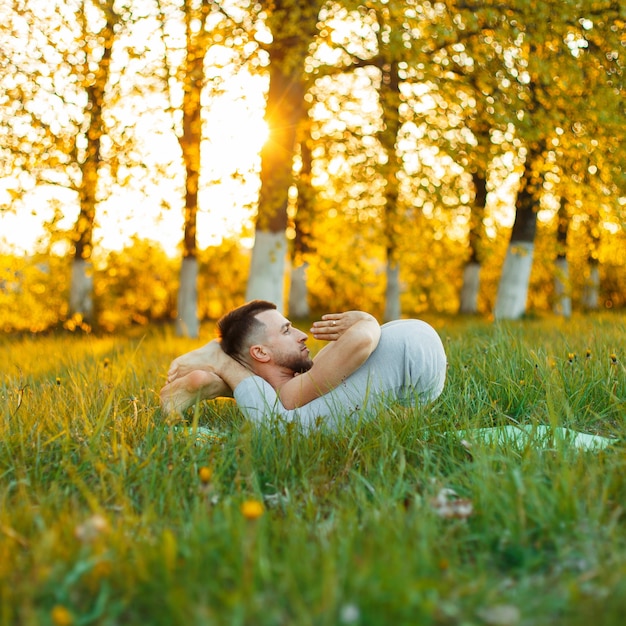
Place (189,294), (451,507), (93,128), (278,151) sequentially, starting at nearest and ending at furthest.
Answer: (451,507)
(93,128)
(278,151)
(189,294)

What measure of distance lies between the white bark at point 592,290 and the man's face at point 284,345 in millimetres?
15434

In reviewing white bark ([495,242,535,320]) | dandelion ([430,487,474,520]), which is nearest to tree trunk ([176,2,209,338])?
white bark ([495,242,535,320])

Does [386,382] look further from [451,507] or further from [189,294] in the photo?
[189,294]

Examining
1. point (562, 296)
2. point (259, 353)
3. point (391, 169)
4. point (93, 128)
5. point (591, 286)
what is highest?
point (93, 128)

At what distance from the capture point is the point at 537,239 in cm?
1595

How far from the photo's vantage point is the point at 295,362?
4594 millimetres

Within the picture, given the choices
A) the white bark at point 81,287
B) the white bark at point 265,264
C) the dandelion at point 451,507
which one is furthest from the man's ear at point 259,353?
the white bark at point 81,287

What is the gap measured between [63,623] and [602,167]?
8.59m

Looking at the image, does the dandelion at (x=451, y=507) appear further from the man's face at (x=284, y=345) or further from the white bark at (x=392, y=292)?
the white bark at (x=392, y=292)

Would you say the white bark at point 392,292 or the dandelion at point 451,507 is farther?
the white bark at point 392,292

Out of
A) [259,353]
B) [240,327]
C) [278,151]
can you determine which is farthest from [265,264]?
[259,353]

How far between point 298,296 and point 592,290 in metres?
8.07

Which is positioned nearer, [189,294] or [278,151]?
[278,151]

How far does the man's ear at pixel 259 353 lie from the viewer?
14.9 feet
